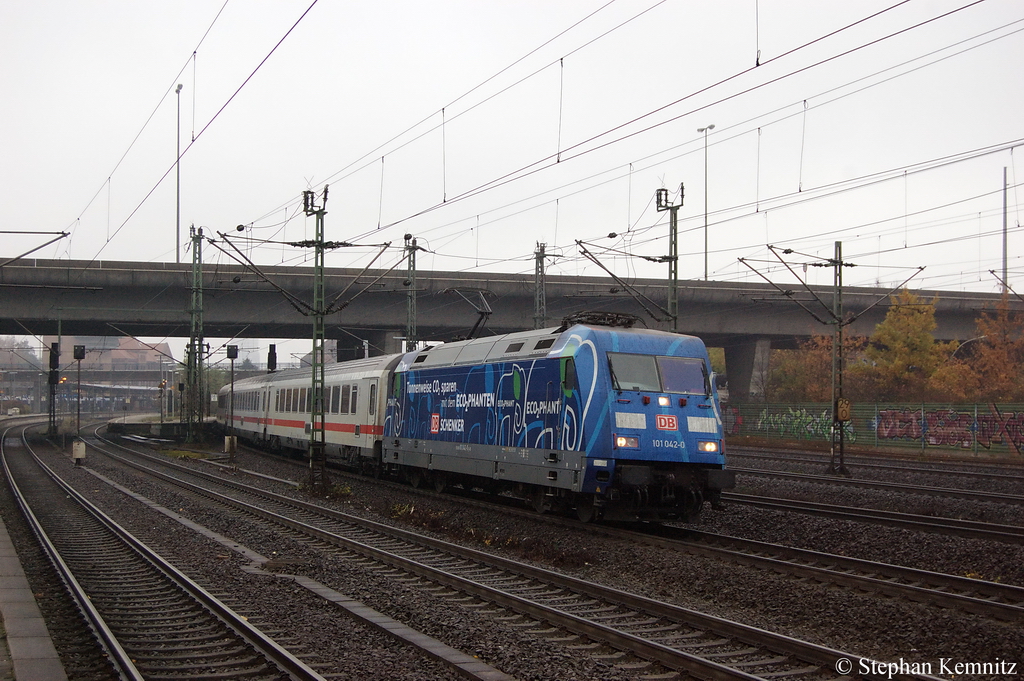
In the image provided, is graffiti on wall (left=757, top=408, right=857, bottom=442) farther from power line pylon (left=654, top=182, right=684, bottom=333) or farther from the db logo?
the db logo

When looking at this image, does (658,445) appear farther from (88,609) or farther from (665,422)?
(88,609)

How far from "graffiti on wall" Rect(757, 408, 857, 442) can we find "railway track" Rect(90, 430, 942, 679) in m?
34.5

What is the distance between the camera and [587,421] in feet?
49.2

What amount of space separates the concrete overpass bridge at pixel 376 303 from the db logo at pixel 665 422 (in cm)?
2423

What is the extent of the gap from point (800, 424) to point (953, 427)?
991 cm

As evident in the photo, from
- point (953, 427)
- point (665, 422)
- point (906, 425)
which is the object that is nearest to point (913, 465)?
point (953, 427)

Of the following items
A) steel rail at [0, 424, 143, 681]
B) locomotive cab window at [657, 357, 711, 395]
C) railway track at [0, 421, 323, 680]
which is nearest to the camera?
steel rail at [0, 424, 143, 681]

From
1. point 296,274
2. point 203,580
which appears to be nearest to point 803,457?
point 296,274

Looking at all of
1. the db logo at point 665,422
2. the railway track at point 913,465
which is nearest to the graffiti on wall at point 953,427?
the railway track at point 913,465

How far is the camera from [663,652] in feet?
26.7

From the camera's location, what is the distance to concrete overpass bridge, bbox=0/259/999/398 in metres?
44.4

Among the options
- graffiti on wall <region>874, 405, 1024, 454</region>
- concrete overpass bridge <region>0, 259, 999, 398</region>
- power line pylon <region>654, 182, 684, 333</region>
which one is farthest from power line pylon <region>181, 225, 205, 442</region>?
graffiti on wall <region>874, 405, 1024, 454</region>

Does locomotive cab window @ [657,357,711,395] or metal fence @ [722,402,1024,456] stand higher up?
locomotive cab window @ [657,357,711,395]

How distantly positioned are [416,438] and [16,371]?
118008mm
